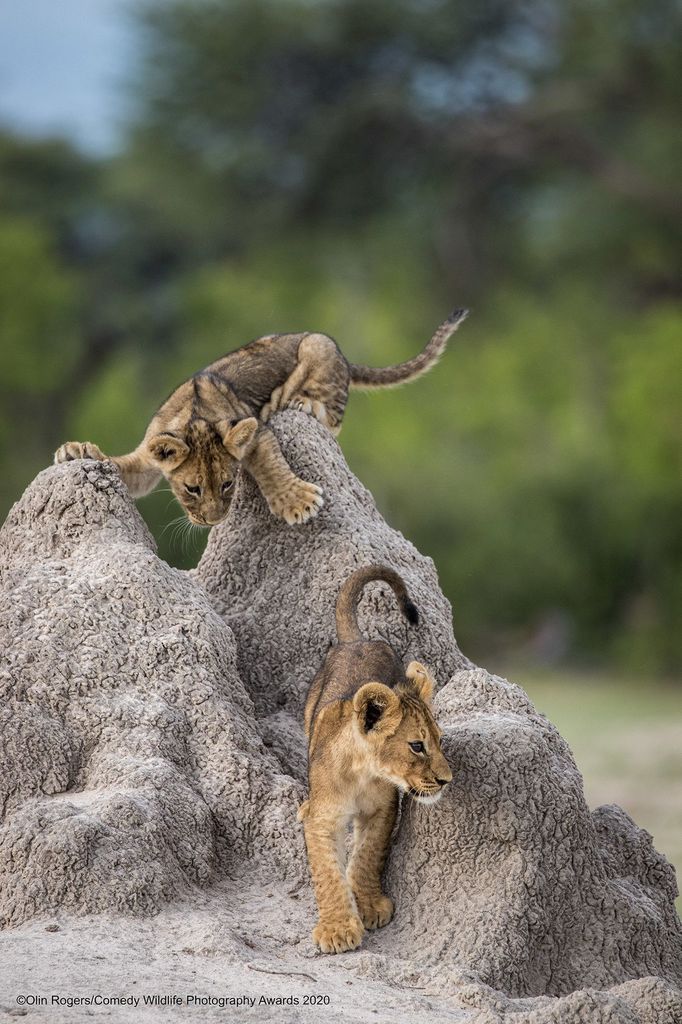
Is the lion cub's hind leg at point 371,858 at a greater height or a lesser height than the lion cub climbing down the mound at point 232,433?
lesser

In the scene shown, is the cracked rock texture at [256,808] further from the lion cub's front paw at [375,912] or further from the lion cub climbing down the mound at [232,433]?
the lion cub climbing down the mound at [232,433]

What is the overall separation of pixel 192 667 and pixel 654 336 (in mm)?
22457

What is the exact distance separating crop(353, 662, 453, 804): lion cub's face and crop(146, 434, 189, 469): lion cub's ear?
5.98ft

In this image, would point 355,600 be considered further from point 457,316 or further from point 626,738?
point 626,738

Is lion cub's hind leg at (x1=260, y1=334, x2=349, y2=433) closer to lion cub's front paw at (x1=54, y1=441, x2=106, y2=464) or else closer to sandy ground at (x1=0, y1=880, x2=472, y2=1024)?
lion cub's front paw at (x1=54, y1=441, x2=106, y2=464)

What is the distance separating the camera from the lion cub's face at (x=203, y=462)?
6.88 metres

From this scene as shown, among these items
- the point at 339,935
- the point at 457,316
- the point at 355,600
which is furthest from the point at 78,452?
the point at 339,935

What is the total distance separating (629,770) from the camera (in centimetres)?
1812

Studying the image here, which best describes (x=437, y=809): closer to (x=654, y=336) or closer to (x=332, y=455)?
(x=332, y=455)

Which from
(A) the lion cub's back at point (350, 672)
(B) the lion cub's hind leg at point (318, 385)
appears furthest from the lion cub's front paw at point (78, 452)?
(A) the lion cub's back at point (350, 672)

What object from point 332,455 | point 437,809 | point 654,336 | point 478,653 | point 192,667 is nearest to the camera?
point 437,809

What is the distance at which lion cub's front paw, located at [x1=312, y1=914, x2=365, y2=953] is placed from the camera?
17.7ft

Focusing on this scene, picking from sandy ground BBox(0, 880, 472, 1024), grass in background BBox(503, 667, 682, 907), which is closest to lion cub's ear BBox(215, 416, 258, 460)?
sandy ground BBox(0, 880, 472, 1024)

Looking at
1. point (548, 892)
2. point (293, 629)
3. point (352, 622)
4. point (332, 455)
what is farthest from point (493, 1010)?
point (332, 455)
